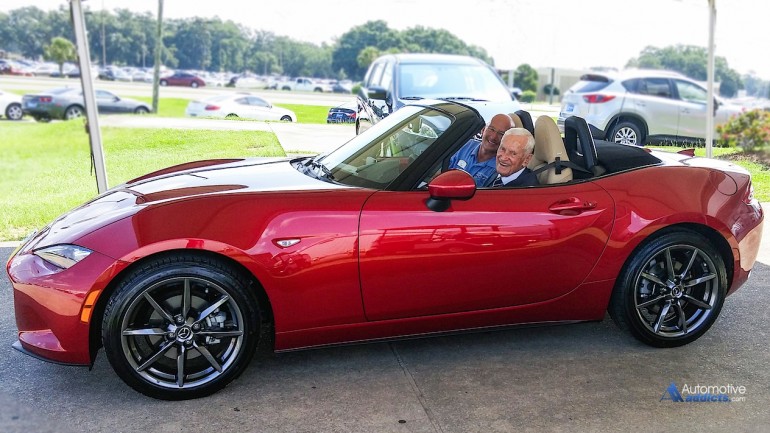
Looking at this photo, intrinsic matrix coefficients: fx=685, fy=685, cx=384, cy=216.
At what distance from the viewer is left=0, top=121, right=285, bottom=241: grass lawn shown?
24.3ft

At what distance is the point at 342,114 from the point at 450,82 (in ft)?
4.65

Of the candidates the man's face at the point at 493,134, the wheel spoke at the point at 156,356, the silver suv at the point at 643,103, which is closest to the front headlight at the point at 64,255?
the wheel spoke at the point at 156,356

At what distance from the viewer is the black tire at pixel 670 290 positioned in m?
3.74

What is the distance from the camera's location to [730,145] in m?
10.2

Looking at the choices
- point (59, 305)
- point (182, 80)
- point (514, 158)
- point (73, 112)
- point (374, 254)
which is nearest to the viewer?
point (59, 305)

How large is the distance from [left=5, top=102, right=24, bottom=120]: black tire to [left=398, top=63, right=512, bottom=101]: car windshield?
467 centimetres

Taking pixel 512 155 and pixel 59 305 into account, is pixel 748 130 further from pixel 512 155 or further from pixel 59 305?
pixel 59 305

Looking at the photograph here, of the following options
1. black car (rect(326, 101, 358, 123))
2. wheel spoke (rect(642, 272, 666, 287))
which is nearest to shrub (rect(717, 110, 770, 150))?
black car (rect(326, 101, 358, 123))

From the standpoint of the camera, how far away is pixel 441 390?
3.32 metres

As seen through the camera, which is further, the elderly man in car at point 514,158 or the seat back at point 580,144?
the seat back at point 580,144

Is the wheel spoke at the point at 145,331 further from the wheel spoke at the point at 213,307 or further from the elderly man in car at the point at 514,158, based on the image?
the elderly man in car at the point at 514,158

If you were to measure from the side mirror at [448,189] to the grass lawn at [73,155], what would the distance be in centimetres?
434

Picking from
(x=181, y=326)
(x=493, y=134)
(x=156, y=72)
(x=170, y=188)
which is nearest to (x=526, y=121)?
(x=493, y=134)

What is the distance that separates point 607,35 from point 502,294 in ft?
20.5
